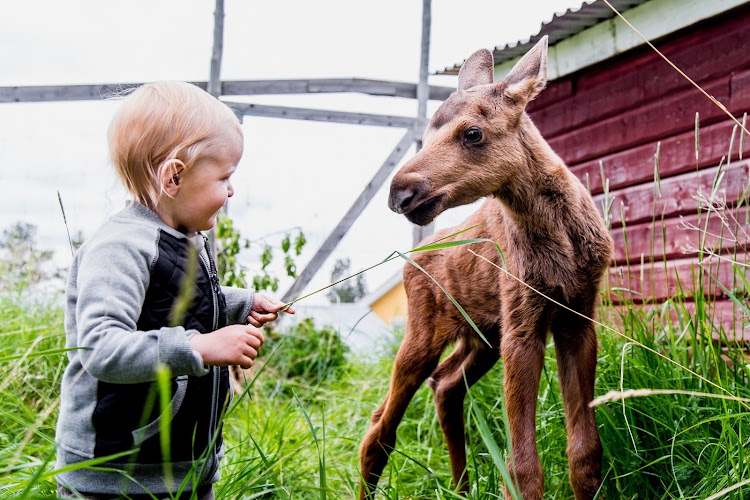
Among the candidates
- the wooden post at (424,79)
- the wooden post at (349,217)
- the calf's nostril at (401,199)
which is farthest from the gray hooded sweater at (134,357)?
the wooden post at (424,79)

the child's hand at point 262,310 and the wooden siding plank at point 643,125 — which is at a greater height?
the wooden siding plank at point 643,125

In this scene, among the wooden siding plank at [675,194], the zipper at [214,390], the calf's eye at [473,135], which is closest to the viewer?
the zipper at [214,390]

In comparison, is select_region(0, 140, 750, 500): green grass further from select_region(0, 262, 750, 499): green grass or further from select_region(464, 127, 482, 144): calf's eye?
select_region(464, 127, 482, 144): calf's eye

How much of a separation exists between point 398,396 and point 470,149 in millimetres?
1324

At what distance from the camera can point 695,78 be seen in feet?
17.4

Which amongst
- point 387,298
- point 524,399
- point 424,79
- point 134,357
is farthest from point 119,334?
point 387,298

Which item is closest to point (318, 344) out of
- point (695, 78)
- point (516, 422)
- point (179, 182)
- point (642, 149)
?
point (642, 149)

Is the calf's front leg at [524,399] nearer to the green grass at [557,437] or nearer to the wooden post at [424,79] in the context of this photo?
the green grass at [557,437]

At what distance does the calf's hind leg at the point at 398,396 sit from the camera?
135 inches

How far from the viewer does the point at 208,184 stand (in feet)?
7.25

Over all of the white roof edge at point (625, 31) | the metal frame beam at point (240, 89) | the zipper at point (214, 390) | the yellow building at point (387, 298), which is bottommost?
the yellow building at point (387, 298)

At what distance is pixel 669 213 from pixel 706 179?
48 cm

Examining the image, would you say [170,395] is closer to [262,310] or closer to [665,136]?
[262,310]

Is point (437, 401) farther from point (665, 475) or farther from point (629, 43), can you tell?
point (629, 43)
